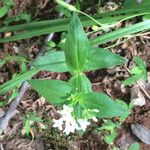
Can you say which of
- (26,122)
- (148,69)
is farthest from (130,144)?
(26,122)

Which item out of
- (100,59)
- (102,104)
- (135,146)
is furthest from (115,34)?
(135,146)

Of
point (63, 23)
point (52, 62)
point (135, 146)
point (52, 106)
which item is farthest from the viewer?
point (52, 106)

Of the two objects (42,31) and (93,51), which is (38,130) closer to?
(42,31)

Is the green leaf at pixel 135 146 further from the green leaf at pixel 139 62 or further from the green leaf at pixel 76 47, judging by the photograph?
the green leaf at pixel 76 47

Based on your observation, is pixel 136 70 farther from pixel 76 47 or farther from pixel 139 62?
pixel 76 47

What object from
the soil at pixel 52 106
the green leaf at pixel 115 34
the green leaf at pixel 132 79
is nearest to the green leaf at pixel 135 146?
the soil at pixel 52 106
